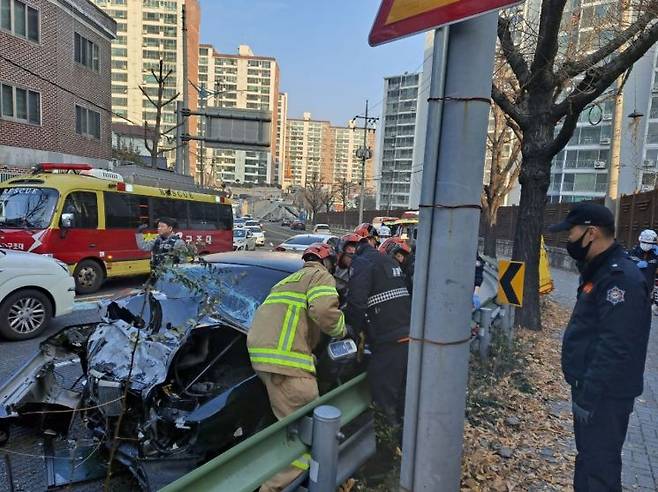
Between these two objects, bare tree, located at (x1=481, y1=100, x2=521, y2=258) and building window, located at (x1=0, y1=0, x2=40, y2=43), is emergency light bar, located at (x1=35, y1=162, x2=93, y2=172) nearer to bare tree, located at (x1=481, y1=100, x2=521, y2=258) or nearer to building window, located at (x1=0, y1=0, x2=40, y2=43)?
building window, located at (x1=0, y1=0, x2=40, y2=43)

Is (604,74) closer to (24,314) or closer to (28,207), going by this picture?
(24,314)

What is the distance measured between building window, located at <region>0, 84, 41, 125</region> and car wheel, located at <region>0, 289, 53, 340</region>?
15.0 metres

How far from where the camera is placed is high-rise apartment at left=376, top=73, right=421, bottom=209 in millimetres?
102125

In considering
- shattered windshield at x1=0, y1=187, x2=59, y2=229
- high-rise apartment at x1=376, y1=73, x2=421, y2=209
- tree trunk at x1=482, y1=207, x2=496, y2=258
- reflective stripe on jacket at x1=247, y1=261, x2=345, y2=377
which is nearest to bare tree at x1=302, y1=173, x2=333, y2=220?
high-rise apartment at x1=376, y1=73, x2=421, y2=209

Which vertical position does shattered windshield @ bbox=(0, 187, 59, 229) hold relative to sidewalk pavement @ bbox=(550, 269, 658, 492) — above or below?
above

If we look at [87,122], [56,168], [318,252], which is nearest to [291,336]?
[318,252]

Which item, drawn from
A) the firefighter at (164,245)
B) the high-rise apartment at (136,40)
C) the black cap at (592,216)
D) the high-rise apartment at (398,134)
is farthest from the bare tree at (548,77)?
the high-rise apartment at (136,40)

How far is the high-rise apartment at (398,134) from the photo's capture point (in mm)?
102125

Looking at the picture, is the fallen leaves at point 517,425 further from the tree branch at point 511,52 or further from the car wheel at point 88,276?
the car wheel at point 88,276

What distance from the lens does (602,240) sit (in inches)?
107

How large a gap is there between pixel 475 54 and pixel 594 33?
319 inches

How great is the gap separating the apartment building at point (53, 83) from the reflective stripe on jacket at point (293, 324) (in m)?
18.9

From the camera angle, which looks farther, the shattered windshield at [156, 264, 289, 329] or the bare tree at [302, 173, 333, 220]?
the bare tree at [302, 173, 333, 220]

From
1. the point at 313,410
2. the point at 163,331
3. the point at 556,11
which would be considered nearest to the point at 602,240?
the point at 313,410
